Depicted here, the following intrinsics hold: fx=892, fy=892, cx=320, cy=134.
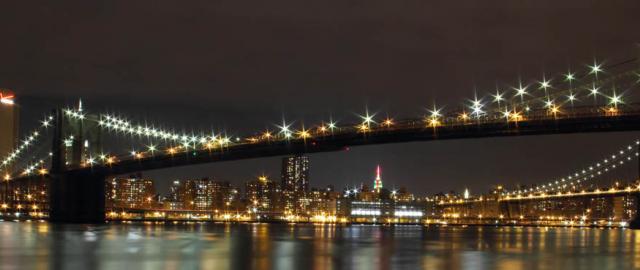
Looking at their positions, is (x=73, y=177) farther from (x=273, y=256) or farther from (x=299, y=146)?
(x=273, y=256)

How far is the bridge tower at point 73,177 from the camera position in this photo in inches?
2692

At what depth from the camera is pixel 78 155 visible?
71.4m

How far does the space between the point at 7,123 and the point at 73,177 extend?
7883 cm

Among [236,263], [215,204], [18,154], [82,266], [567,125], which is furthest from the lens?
[215,204]

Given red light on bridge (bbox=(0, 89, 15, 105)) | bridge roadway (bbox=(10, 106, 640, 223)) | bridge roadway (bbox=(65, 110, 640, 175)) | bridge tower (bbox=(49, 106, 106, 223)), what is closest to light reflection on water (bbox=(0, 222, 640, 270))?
bridge roadway (bbox=(65, 110, 640, 175))

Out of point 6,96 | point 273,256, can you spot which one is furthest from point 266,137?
point 6,96

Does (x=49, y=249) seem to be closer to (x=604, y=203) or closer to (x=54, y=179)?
(x=54, y=179)

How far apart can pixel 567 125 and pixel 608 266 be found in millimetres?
23332

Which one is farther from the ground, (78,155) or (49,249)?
(78,155)

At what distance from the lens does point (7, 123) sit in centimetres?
14162

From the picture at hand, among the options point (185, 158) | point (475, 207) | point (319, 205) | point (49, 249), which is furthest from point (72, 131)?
point (319, 205)

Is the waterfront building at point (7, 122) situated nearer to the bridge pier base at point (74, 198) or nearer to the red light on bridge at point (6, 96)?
the red light on bridge at point (6, 96)

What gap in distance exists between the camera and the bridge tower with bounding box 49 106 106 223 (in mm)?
68375

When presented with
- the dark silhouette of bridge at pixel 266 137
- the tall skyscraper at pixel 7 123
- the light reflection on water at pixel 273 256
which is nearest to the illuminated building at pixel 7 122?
the tall skyscraper at pixel 7 123
